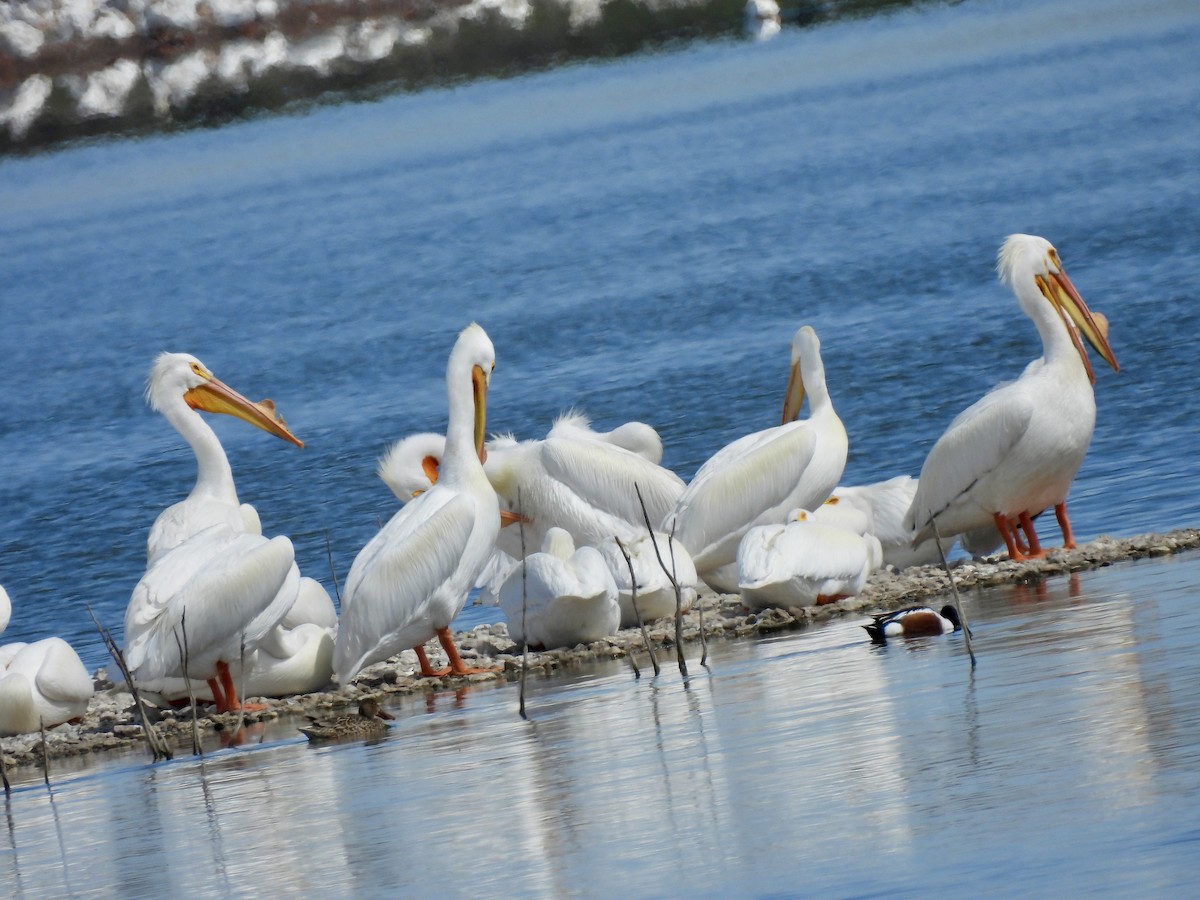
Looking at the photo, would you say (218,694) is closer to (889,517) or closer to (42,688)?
(42,688)

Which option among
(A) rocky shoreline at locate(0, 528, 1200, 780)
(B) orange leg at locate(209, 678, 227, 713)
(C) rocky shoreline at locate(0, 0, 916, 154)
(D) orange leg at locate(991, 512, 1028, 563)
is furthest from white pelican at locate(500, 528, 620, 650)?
(C) rocky shoreline at locate(0, 0, 916, 154)

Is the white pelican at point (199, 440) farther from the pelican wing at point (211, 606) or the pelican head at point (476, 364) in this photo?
the pelican head at point (476, 364)

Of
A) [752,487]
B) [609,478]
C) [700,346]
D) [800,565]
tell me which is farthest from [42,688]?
[700,346]

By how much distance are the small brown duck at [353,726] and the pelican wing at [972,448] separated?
→ 2.69 m

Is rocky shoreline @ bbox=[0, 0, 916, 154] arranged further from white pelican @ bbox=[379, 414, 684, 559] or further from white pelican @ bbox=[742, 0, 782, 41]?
white pelican @ bbox=[379, 414, 684, 559]

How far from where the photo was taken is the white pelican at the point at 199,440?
825cm

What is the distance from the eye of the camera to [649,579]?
773 centimetres

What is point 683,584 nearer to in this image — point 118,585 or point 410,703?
point 410,703

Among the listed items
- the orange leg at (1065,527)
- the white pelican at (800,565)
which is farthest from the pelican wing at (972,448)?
the white pelican at (800,565)

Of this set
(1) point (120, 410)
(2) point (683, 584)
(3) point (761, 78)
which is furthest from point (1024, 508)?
(3) point (761, 78)

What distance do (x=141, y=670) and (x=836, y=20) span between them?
54.6 metres

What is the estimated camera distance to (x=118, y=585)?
11.1 meters

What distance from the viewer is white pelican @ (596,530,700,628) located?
7723mm

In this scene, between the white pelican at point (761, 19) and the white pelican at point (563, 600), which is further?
the white pelican at point (761, 19)
